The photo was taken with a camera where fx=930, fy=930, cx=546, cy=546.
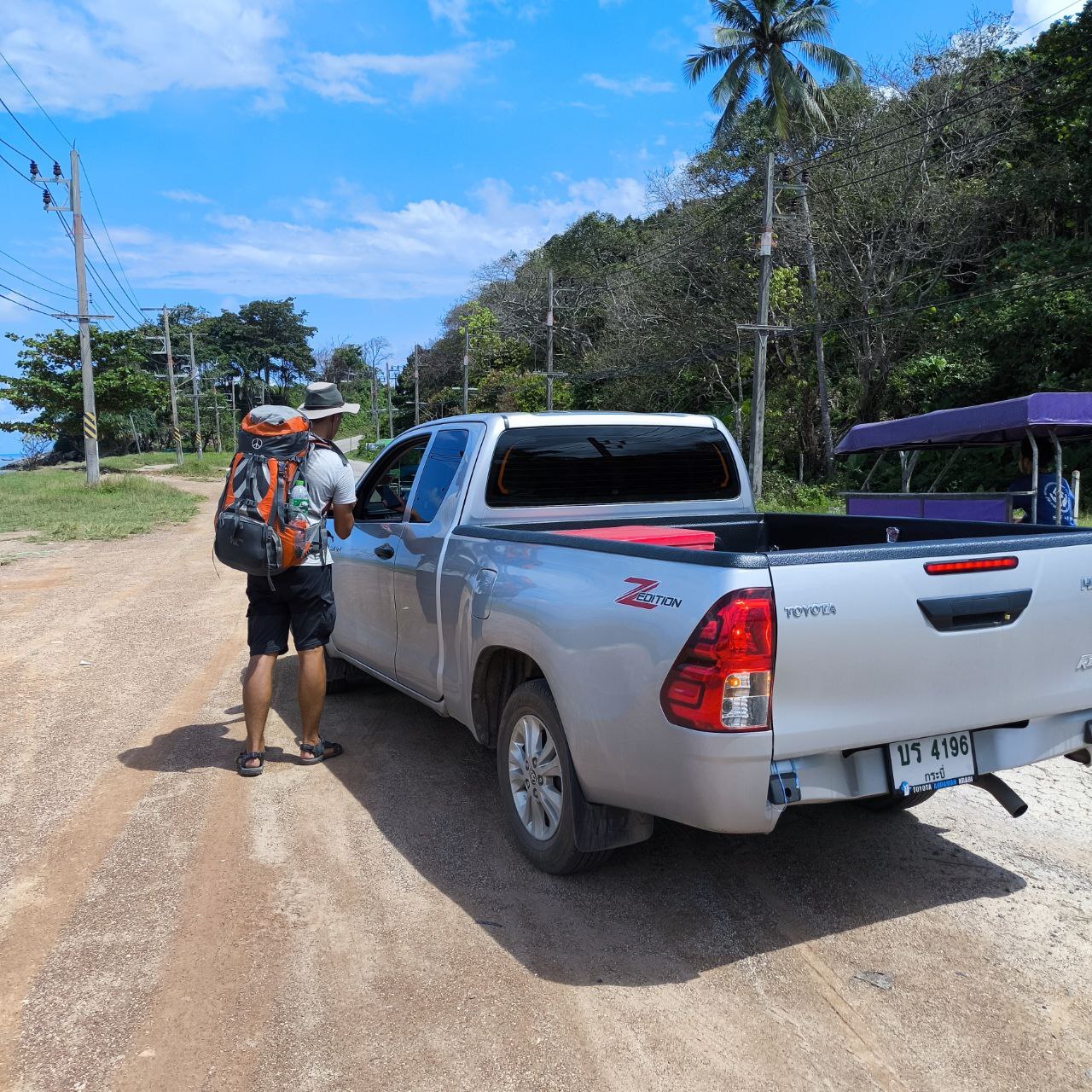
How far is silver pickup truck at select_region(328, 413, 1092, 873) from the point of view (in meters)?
2.79

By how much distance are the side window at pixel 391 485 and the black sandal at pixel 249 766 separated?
1458mm

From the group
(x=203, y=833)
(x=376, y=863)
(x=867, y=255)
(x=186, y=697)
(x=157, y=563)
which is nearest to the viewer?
(x=376, y=863)

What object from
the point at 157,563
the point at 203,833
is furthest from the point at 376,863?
the point at 157,563

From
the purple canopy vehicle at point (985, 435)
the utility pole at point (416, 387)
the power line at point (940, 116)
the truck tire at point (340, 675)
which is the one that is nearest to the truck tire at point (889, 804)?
the truck tire at point (340, 675)

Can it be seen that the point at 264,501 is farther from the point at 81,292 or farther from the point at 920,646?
the point at 81,292

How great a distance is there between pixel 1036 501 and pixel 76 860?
31.3ft

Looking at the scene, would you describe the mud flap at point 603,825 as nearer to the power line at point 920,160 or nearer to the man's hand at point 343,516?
the man's hand at point 343,516

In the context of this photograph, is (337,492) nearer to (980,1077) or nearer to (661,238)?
(980,1077)

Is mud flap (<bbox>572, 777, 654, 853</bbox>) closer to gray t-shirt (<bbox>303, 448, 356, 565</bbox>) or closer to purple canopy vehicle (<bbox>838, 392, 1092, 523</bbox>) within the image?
gray t-shirt (<bbox>303, 448, 356, 565</bbox>)

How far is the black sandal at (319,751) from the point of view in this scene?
504cm

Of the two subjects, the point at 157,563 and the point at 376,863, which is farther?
the point at 157,563

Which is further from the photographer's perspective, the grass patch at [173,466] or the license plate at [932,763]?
the grass patch at [173,466]

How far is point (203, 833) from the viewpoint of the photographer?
13.5ft

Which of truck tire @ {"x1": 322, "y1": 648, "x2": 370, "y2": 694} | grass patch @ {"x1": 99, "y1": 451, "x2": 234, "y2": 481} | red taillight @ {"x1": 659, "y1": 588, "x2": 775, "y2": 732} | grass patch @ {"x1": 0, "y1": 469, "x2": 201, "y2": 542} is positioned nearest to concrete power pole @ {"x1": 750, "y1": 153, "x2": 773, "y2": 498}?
grass patch @ {"x1": 0, "y1": 469, "x2": 201, "y2": 542}
